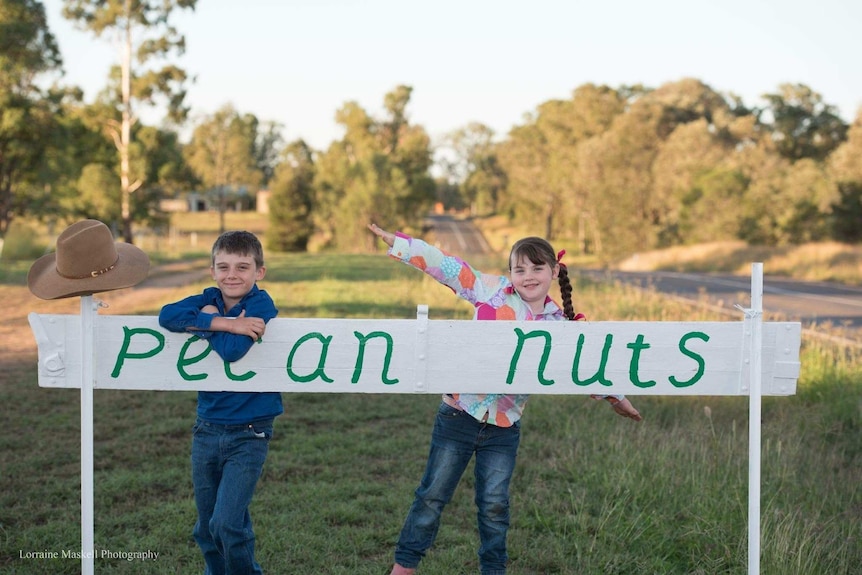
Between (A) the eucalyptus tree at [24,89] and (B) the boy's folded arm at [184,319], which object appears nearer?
(B) the boy's folded arm at [184,319]

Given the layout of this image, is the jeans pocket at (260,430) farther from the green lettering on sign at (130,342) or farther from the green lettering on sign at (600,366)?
the green lettering on sign at (600,366)

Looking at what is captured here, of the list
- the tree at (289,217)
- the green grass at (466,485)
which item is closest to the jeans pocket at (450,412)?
the green grass at (466,485)

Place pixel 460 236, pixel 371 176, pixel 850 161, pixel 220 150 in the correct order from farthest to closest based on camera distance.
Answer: pixel 460 236 < pixel 220 150 < pixel 371 176 < pixel 850 161

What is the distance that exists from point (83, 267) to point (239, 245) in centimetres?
58

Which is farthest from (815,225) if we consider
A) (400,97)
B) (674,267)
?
(400,97)

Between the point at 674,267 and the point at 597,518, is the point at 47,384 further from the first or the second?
the point at 674,267

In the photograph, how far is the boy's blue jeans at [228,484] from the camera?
3.29 metres

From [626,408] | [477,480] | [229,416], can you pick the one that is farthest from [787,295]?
[229,416]

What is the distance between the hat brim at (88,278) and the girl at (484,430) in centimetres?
96

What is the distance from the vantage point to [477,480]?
3680 mm

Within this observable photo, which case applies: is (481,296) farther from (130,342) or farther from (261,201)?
(261,201)

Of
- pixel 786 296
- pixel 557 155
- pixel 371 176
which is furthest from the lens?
pixel 557 155

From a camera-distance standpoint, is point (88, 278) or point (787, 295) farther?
point (787, 295)

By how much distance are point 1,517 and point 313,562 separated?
71.6 inches
